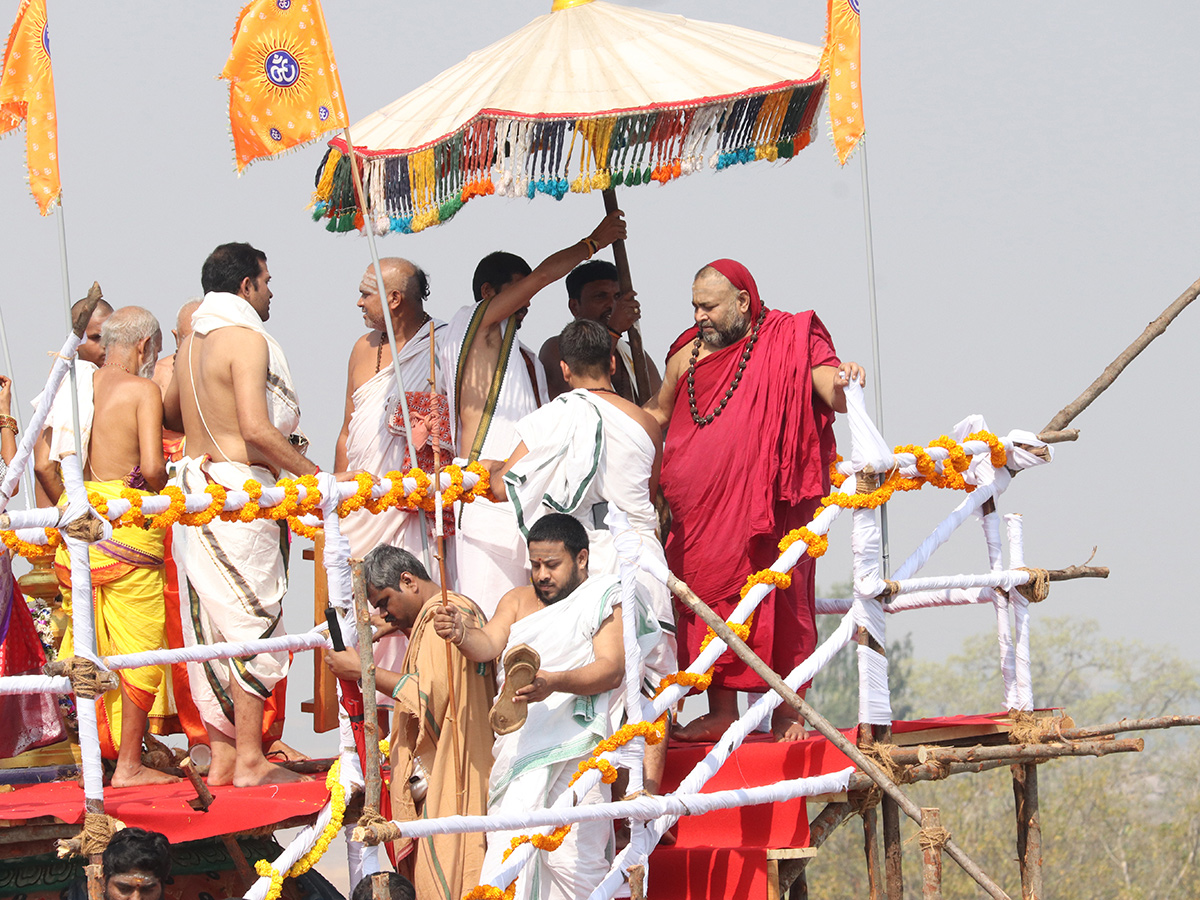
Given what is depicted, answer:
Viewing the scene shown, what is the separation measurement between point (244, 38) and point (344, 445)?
6.86 ft

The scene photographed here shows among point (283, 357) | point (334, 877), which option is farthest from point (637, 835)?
point (334, 877)

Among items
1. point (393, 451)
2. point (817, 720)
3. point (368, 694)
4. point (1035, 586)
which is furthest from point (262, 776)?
point (1035, 586)

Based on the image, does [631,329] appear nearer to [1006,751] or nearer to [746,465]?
[746,465]

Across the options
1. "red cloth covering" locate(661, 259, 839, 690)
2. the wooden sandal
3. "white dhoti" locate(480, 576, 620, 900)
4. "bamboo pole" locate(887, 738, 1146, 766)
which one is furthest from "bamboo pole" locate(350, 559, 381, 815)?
"bamboo pole" locate(887, 738, 1146, 766)

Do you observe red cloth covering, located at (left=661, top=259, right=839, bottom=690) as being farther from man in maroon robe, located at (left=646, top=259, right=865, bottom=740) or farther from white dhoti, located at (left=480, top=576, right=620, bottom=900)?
white dhoti, located at (left=480, top=576, right=620, bottom=900)

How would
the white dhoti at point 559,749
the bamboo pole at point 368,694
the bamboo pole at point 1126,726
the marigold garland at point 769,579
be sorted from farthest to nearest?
the bamboo pole at point 1126,726
the marigold garland at point 769,579
the white dhoti at point 559,749
the bamboo pole at point 368,694

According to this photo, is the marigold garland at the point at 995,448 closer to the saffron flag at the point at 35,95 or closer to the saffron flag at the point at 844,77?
the saffron flag at the point at 844,77

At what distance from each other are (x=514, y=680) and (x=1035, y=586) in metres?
2.30

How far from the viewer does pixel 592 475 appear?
5.81m

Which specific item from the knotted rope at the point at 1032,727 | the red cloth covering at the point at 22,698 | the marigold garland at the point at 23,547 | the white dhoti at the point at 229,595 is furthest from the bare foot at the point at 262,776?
the knotted rope at the point at 1032,727

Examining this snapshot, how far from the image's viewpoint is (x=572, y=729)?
16.8 feet

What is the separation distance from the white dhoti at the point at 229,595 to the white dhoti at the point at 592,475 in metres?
1.10

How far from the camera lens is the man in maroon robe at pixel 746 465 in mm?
6012

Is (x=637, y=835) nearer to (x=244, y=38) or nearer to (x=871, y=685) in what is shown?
(x=871, y=685)
